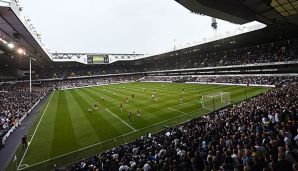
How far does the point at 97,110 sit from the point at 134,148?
20.1 meters

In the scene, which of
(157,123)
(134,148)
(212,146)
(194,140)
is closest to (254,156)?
(212,146)

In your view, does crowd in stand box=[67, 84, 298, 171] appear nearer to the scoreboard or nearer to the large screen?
the scoreboard

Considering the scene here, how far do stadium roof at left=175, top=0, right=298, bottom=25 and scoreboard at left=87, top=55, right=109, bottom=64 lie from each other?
260 feet

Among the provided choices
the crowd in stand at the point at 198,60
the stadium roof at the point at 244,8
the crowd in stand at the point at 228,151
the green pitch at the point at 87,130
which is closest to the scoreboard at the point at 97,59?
the crowd in stand at the point at 198,60

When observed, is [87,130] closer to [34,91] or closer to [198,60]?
[34,91]

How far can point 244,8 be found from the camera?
1603 centimetres


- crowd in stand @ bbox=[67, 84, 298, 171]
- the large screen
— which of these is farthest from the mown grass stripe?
the large screen

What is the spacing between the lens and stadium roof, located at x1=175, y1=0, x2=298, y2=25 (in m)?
14.8

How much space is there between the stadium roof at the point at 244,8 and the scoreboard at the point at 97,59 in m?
79.4

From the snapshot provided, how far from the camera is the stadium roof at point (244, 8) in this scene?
14.8 metres

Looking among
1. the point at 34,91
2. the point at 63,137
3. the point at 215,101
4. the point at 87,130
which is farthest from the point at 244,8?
the point at 34,91

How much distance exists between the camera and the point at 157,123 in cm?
2231

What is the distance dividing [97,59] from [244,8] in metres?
82.9

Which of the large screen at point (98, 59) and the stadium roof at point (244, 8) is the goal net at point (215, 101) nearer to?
the stadium roof at point (244, 8)
